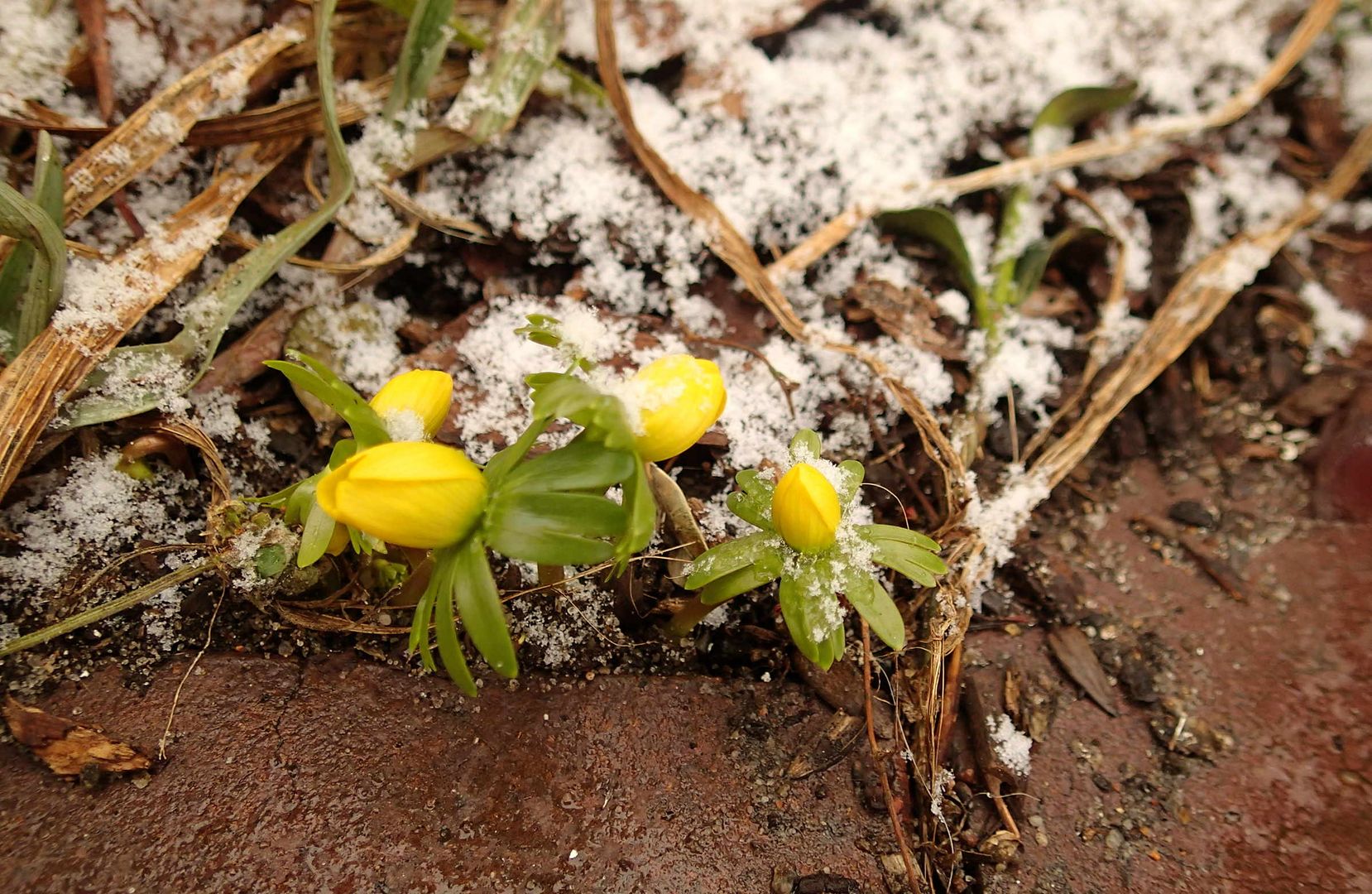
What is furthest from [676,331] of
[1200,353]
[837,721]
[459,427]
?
[1200,353]

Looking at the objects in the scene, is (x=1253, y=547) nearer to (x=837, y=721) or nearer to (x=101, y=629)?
(x=837, y=721)

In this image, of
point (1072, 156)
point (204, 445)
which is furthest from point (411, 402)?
point (1072, 156)

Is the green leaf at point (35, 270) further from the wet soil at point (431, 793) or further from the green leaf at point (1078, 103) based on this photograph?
the green leaf at point (1078, 103)

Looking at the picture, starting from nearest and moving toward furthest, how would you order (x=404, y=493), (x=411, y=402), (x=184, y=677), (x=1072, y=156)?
(x=404, y=493) < (x=411, y=402) < (x=184, y=677) < (x=1072, y=156)

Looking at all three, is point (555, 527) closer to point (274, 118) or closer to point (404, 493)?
point (404, 493)

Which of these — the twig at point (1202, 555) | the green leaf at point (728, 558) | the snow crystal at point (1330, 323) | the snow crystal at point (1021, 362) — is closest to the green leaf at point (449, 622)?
the green leaf at point (728, 558)

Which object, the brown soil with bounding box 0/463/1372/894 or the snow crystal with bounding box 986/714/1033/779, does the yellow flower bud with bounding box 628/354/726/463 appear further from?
the snow crystal with bounding box 986/714/1033/779
